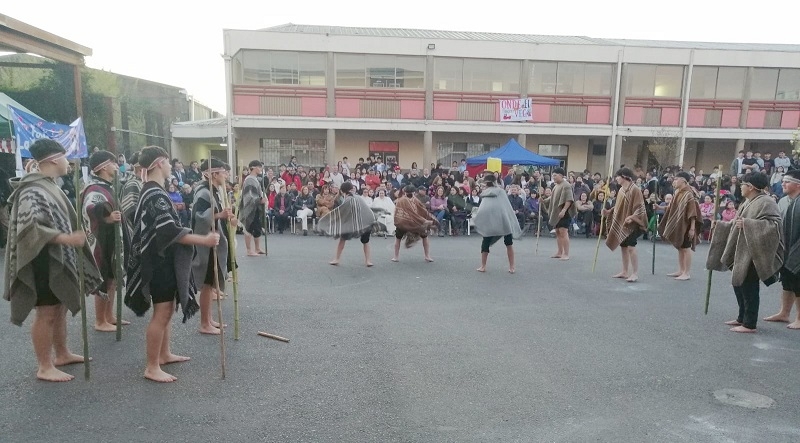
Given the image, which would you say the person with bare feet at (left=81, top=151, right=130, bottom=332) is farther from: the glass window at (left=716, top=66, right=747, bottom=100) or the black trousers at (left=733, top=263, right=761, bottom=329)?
the glass window at (left=716, top=66, right=747, bottom=100)

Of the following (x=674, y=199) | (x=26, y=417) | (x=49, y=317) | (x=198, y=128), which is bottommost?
(x=26, y=417)

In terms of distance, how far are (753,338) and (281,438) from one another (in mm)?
5120

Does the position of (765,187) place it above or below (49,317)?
above

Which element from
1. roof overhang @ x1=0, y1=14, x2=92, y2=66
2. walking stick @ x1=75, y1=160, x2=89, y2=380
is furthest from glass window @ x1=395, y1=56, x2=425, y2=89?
walking stick @ x1=75, y1=160, x2=89, y2=380

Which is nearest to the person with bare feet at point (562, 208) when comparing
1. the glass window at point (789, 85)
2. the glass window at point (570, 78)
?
the glass window at point (570, 78)

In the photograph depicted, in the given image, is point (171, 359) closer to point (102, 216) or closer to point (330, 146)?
point (102, 216)

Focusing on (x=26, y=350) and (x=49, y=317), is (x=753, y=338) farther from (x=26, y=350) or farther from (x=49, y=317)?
(x=26, y=350)

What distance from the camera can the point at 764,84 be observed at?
2411 cm

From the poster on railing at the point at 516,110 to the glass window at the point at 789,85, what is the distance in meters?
13.0

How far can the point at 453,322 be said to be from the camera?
228 inches

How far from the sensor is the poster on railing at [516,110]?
21.0m

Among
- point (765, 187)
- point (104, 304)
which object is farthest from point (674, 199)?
point (104, 304)

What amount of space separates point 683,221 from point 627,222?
0.97 metres

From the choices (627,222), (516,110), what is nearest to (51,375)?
(627,222)
